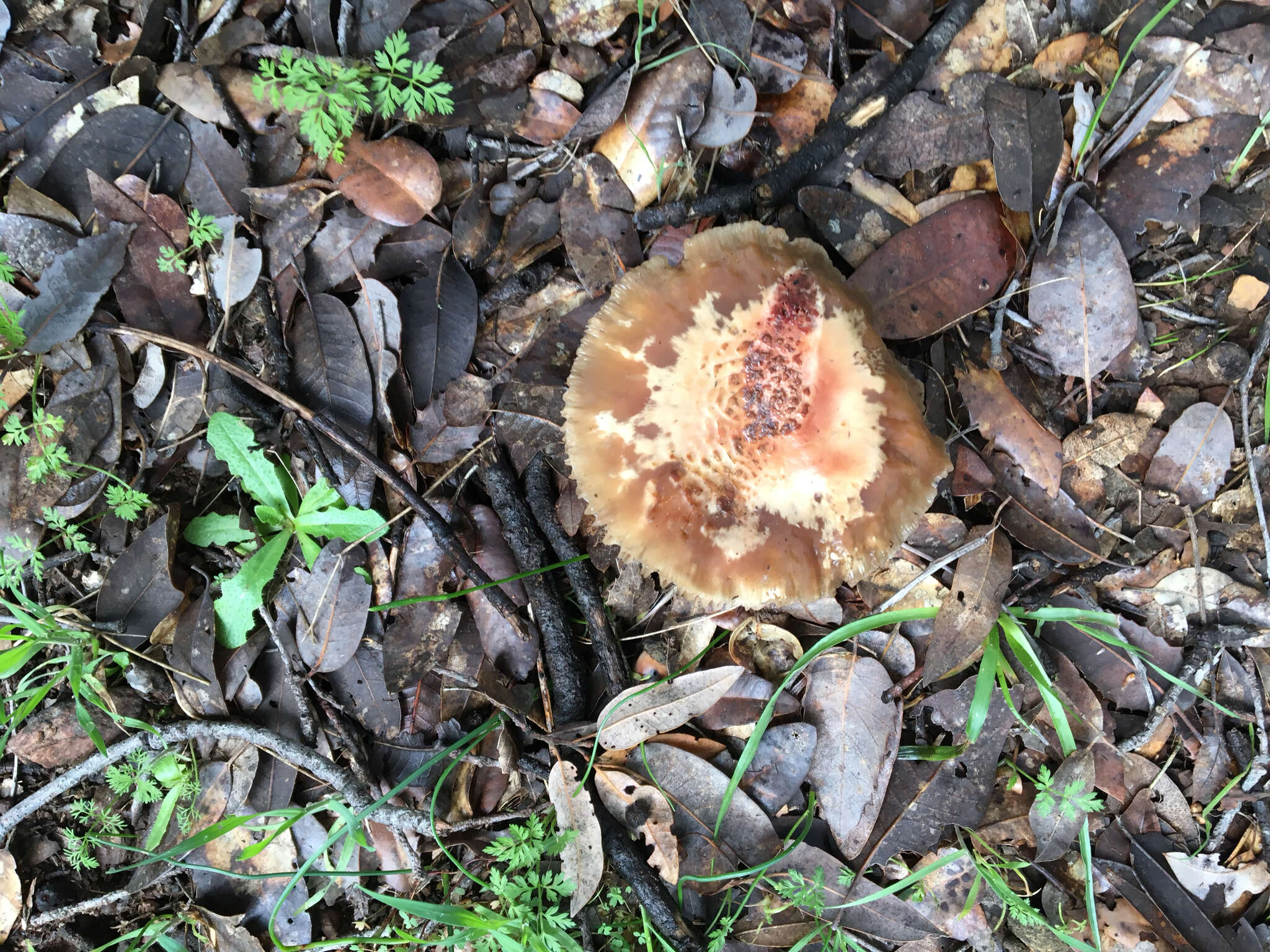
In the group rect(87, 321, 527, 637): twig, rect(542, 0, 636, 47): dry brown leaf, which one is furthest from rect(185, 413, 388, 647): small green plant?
rect(542, 0, 636, 47): dry brown leaf

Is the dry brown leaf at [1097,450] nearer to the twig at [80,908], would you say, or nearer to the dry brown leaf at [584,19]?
the dry brown leaf at [584,19]

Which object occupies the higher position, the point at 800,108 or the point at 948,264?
the point at 800,108

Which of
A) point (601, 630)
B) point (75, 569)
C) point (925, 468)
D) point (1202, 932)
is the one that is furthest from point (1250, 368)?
point (75, 569)

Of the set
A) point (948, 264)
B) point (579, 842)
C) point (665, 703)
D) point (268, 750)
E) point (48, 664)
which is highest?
point (948, 264)

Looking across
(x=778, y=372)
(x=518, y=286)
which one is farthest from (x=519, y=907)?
(x=518, y=286)

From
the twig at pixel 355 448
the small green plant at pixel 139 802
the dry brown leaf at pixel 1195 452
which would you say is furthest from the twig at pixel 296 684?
the dry brown leaf at pixel 1195 452

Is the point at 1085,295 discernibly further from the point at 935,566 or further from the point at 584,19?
the point at 584,19

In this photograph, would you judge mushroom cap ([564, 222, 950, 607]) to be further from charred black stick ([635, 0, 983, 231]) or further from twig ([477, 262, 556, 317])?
twig ([477, 262, 556, 317])
